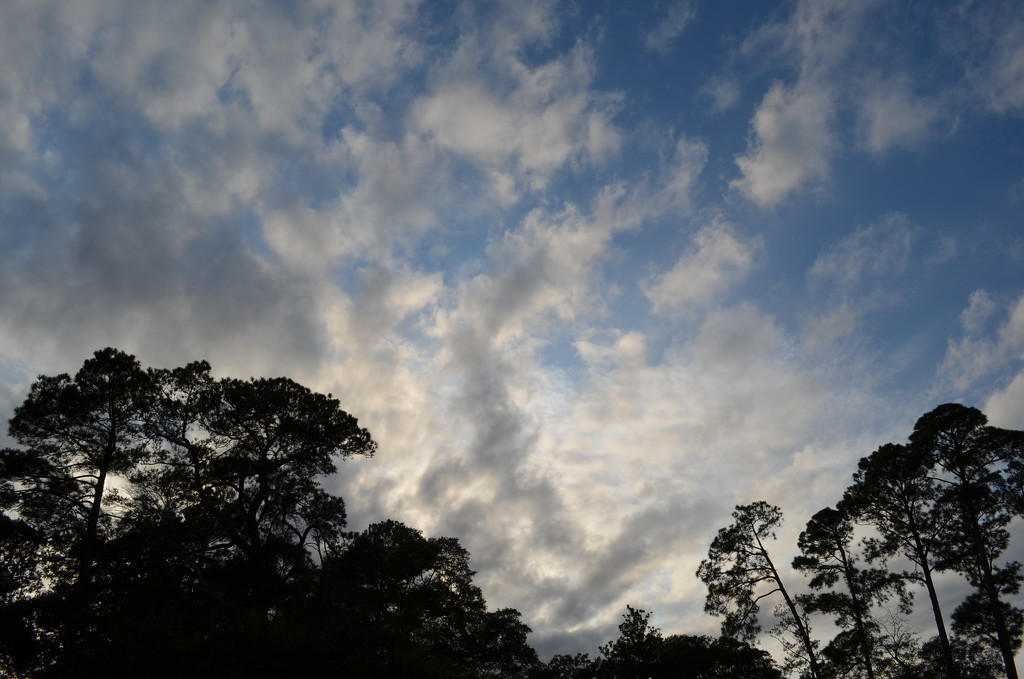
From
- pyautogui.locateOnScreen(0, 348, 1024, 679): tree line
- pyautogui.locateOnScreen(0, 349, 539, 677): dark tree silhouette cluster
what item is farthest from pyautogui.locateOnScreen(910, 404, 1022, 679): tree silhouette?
pyautogui.locateOnScreen(0, 349, 539, 677): dark tree silhouette cluster

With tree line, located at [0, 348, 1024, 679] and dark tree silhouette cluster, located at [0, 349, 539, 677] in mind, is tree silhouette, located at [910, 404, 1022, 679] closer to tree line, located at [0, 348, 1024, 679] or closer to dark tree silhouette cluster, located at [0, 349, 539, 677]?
tree line, located at [0, 348, 1024, 679]

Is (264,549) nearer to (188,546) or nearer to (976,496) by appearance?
(188,546)

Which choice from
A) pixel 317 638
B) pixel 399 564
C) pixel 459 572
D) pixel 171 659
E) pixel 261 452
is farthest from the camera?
pixel 459 572

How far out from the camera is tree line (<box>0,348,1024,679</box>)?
1944 centimetres

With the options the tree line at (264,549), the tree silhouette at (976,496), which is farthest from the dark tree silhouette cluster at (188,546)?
the tree silhouette at (976,496)

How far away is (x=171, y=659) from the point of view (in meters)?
17.0

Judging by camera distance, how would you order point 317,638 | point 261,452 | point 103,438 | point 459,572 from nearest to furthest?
point 317,638
point 103,438
point 261,452
point 459,572

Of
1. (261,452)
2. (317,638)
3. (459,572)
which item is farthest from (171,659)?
(459,572)

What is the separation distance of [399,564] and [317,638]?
10.7 metres

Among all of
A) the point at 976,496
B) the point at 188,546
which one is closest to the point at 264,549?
the point at 188,546

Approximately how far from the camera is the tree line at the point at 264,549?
765 inches

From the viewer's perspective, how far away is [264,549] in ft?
82.6

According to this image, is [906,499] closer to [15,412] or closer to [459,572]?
[459,572]

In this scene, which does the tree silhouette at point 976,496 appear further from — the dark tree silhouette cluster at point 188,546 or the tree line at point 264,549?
the dark tree silhouette cluster at point 188,546
